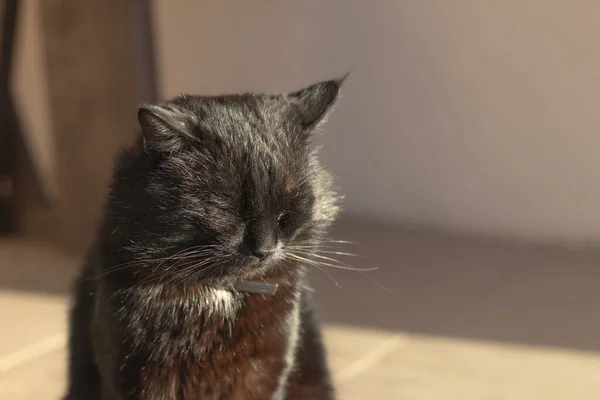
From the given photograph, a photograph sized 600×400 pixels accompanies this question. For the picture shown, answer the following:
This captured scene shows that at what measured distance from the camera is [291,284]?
916 mm

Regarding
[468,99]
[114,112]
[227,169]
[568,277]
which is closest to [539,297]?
[568,277]

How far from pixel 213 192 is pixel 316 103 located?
19 cm

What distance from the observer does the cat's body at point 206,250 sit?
30.8 inches

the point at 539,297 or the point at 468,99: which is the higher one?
the point at 468,99

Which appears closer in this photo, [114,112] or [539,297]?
[539,297]

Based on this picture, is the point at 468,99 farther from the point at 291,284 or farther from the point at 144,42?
the point at 291,284

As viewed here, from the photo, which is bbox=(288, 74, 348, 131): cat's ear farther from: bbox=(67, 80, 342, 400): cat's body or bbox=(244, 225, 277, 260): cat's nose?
bbox=(244, 225, 277, 260): cat's nose

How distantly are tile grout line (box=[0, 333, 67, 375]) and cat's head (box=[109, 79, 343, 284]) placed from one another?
0.64 metres

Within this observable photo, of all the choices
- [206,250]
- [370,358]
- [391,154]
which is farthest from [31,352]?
[391,154]

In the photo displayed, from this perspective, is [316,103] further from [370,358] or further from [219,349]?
[370,358]

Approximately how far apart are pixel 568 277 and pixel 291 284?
975 mm

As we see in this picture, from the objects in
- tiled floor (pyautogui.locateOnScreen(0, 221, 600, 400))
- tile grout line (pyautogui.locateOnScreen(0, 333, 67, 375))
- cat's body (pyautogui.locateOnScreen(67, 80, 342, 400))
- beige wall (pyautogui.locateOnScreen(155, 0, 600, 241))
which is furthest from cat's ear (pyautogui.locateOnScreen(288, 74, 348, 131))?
beige wall (pyautogui.locateOnScreen(155, 0, 600, 241))

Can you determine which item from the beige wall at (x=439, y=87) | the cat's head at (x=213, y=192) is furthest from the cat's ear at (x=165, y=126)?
the beige wall at (x=439, y=87)

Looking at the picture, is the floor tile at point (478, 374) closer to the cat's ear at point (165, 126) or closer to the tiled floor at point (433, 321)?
the tiled floor at point (433, 321)
